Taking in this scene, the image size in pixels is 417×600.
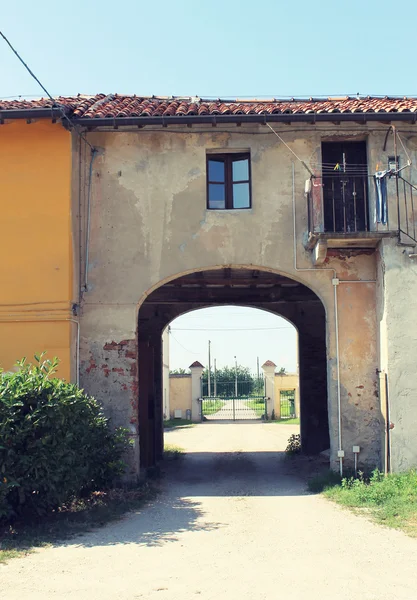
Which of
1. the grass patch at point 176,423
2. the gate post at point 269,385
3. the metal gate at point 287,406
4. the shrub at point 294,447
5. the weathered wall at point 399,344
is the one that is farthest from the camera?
the metal gate at point 287,406

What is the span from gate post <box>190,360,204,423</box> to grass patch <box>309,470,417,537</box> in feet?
82.7

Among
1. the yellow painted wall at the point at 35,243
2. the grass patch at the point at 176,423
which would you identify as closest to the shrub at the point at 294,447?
the yellow painted wall at the point at 35,243

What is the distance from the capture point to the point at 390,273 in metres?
11.6

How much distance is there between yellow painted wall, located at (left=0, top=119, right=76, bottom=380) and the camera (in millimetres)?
11664

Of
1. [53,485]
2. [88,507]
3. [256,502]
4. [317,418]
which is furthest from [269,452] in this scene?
[53,485]

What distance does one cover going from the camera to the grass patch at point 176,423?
3250 cm

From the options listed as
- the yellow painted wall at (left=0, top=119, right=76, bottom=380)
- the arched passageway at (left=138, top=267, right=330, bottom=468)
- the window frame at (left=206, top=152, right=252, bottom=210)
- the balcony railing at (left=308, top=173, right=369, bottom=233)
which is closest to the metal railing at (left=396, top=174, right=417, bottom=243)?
the balcony railing at (left=308, top=173, right=369, bottom=233)

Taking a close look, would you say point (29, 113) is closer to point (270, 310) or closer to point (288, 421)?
point (270, 310)

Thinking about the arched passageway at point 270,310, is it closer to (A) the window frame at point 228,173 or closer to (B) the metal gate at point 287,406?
(A) the window frame at point 228,173

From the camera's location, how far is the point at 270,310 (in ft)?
62.5

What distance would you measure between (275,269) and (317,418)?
22.1ft

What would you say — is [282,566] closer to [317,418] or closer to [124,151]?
[124,151]

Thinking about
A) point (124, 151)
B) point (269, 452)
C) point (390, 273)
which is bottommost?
point (269, 452)

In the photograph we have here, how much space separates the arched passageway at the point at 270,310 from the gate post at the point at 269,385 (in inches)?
751
